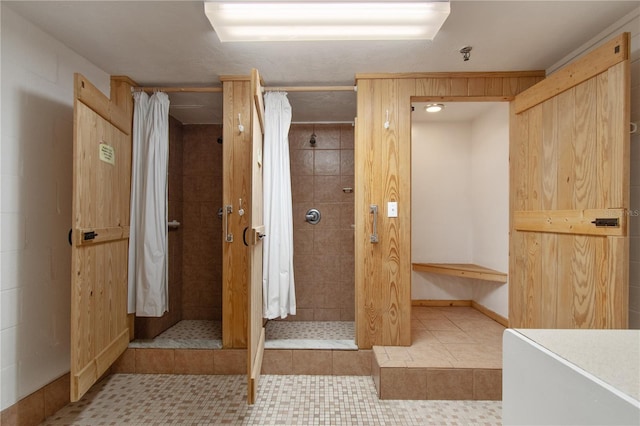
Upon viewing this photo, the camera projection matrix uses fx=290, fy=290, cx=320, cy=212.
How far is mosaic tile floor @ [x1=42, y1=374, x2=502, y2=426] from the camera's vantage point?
1.70 metres

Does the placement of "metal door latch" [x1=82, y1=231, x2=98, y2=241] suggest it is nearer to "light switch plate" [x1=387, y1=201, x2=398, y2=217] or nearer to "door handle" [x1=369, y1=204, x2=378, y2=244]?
"door handle" [x1=369, y1=204, x2=378, y2=244]

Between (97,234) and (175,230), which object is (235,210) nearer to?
(97,234)

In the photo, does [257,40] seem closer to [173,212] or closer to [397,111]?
[397,111]

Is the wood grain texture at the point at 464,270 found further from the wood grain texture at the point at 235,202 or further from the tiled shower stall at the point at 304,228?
the wood grain texture at the point at 235,202

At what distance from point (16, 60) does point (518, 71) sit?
10.5 ft

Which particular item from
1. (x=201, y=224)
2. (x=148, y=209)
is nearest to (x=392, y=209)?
(x=148, y=209)

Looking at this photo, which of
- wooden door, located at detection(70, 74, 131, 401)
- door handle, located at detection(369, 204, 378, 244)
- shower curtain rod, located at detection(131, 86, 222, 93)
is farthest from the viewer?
shower curtain rod, located at detection(131, 86, 222, 93)

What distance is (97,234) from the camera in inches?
70.9

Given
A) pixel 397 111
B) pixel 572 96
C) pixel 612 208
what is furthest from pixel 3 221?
pixel 572 96

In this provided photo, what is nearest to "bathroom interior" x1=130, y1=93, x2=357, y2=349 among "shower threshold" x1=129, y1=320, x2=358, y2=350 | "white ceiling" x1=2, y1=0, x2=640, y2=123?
"shower threshold" x1=129, y1=320, x2=358, y2=350

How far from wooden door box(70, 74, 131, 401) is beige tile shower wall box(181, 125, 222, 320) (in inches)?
34.9

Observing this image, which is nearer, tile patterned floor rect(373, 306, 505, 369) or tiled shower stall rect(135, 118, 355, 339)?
tile patterned floor rect(373, 306, 505, 369)

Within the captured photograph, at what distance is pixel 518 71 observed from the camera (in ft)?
7.17

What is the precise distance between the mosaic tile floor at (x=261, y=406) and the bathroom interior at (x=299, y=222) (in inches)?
35.2
